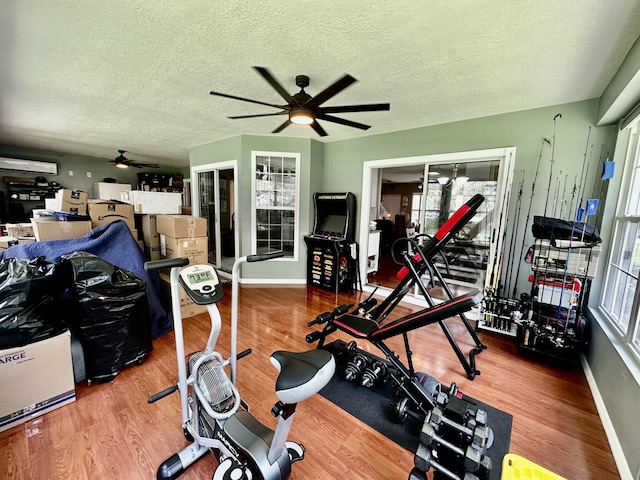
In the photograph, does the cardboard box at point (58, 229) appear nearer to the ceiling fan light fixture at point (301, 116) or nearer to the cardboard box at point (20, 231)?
the cardboard box at point (20, 231)

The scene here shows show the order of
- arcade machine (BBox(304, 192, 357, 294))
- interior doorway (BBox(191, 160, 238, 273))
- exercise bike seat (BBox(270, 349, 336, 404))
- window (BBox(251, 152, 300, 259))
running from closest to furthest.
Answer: exercise bike seat (BBox(270, 349, 336, 404)) < arcade machine (BBox(304, 192, 357, 294)) < window (BBox(251, 152, 300, 259)) < interior doorway (BBox(191, 160, 238, 273))

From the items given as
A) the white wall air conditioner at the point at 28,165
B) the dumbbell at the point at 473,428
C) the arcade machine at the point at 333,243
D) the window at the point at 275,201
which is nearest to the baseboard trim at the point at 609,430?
the dumbbell at the point at 473,428

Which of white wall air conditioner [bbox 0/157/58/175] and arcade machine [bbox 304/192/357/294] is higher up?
white wall air conditioner [bbox 0/157/58/175]

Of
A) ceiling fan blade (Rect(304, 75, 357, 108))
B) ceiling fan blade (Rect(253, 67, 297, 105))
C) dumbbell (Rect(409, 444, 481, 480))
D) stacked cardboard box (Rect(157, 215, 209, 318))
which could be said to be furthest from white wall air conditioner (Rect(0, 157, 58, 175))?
dumbbell (Rect(409, 444, 481, 480))

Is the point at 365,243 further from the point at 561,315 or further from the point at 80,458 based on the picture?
the point at 80,458

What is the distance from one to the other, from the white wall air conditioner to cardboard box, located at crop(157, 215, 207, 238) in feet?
18.5

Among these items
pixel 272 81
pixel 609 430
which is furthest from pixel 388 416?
pixel 272 81

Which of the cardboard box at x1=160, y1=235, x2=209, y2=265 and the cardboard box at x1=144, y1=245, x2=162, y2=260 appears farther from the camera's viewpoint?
the cardboard box at x1=144, y1=245, x2=162, y2=260

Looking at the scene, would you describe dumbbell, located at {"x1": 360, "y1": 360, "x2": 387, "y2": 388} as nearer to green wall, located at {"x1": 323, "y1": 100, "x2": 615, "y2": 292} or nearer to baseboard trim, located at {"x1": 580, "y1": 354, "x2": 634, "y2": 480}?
baseboard trim, located at {"x1": 580, "y1": 354, "x2": 634, "y2": 480}

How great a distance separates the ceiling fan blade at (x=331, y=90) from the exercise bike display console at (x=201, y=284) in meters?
1.55

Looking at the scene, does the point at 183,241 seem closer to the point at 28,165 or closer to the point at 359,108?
the point at 359,108

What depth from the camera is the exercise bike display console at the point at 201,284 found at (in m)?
1.31

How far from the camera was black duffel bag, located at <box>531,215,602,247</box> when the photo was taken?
2203mm

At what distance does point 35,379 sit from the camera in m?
1.63
